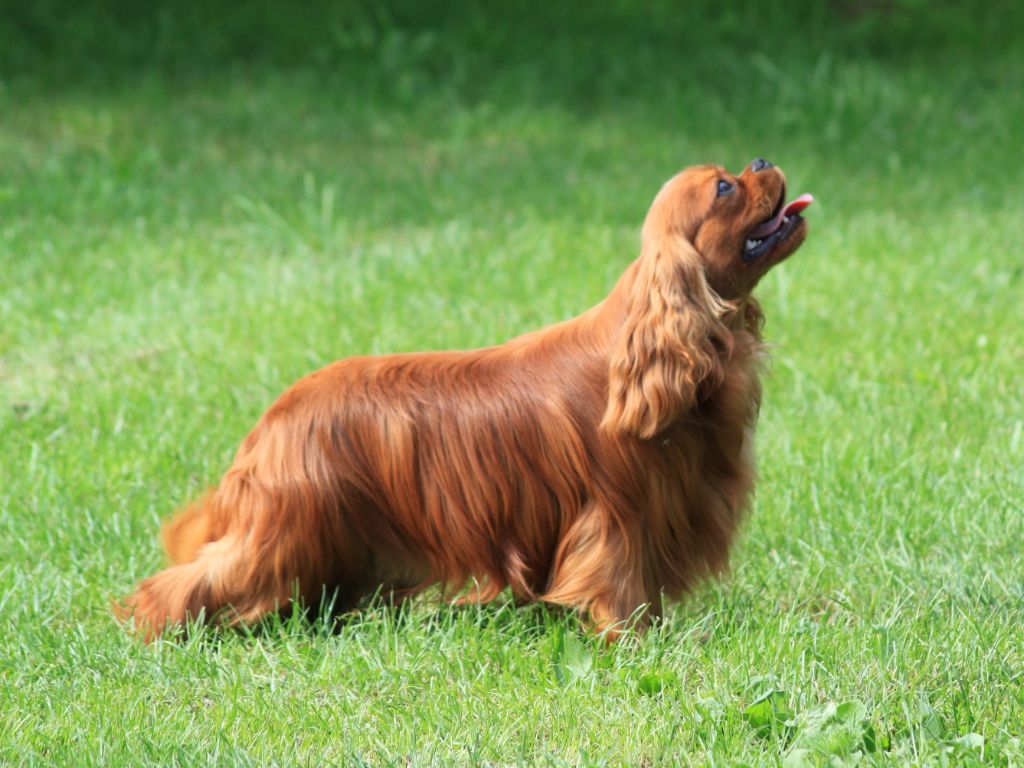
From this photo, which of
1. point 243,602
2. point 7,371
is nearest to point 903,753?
point 243,602

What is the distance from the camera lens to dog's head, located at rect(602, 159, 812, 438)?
12.3 ft

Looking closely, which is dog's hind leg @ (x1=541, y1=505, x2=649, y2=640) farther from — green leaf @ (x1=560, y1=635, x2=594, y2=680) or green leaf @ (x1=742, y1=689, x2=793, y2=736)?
green leaf @ (x1=742, y1=689, x2=793, y2=736)

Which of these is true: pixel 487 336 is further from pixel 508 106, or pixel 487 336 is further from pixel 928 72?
pixel 928 72

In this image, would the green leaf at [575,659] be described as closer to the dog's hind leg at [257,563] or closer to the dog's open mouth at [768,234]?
the dog's hind leg at [257,563]

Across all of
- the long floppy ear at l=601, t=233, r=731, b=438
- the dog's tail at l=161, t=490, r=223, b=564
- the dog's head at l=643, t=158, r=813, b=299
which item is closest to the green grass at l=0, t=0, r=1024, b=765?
the dog's tail at l=161, t=490, r=223, b=564

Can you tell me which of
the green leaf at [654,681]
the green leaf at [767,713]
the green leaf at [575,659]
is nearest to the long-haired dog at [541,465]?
the green leaf at [575,659]

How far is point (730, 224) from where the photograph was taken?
12.8ft

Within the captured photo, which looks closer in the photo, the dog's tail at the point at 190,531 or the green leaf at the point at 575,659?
the green leaf at the point at 575,659

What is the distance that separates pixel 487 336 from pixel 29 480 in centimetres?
215

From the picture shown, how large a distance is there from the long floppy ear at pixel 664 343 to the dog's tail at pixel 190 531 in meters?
1.22

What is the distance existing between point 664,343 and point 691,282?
0.66 ft

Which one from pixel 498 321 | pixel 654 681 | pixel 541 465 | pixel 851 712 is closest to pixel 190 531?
pixel 541 465

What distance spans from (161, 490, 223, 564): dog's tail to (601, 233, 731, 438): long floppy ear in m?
1.22

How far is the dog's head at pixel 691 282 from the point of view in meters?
3.76
